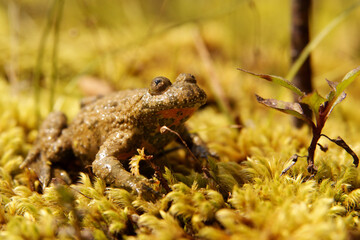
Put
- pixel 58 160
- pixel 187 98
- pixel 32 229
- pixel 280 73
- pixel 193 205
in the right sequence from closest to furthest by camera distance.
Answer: pixel 32 229 < pixel 193 205 < pixel 187 98 < pixel 58 160 < pixel 280 73

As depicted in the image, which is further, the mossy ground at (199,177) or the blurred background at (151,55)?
the blurred background at (151,55)

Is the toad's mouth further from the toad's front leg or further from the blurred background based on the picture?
the blurred background

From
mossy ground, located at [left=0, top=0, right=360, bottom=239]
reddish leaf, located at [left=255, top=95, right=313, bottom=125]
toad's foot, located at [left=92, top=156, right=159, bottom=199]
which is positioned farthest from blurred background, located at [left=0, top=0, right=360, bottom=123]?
reddish leaf, located at [left=255, top=95, right=313, bottom=125]

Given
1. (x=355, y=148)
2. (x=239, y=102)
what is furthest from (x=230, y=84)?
(x=355, y=148)

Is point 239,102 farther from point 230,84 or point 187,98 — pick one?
point 187,98

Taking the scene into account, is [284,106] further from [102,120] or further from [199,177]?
[102,120]

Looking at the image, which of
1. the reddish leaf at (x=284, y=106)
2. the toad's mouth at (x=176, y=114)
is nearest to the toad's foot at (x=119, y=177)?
the toad's mouth at (x=176, y=114)

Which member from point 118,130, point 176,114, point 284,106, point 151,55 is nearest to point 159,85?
point 176,114

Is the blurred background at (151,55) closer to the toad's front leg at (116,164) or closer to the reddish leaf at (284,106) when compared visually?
the toad's front leg at (116,164)
